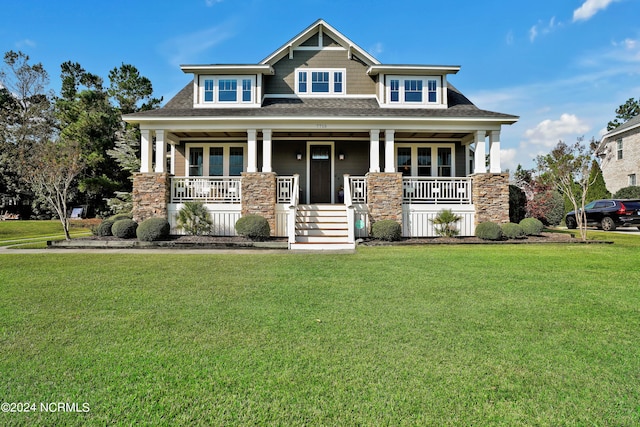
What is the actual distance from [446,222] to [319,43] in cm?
987

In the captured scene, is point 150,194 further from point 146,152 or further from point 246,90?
point 246,90

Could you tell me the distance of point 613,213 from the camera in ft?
57.2

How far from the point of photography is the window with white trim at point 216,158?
16703mm

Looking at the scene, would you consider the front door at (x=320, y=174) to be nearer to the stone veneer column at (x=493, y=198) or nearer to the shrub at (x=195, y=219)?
the shrub at (x=195, y=219)

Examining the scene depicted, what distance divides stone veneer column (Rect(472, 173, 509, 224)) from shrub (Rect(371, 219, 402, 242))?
11.6 ft

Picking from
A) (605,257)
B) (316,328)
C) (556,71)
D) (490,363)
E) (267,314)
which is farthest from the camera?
(556,71)

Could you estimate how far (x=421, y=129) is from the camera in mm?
13758

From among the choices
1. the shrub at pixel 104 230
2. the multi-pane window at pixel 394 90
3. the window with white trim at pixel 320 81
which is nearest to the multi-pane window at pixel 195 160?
the shrub at pixel 104 230

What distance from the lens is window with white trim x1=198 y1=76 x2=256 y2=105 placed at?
15.3 meters

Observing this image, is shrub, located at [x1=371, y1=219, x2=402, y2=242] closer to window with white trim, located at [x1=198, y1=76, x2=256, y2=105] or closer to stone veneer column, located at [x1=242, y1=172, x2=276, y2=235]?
stone veneer column, located at [x1=242, y1=172, x2=276, y2=235]

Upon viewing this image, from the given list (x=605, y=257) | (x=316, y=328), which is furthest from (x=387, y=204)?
(x=316, y=328)

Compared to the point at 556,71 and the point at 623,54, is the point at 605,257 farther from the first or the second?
the point at 623,54

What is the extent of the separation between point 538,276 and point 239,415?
617cm

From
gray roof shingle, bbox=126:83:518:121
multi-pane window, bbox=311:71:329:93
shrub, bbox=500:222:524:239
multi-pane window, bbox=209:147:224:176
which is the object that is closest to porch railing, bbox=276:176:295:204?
gray roof shingle, bbox=126:83:518:121
